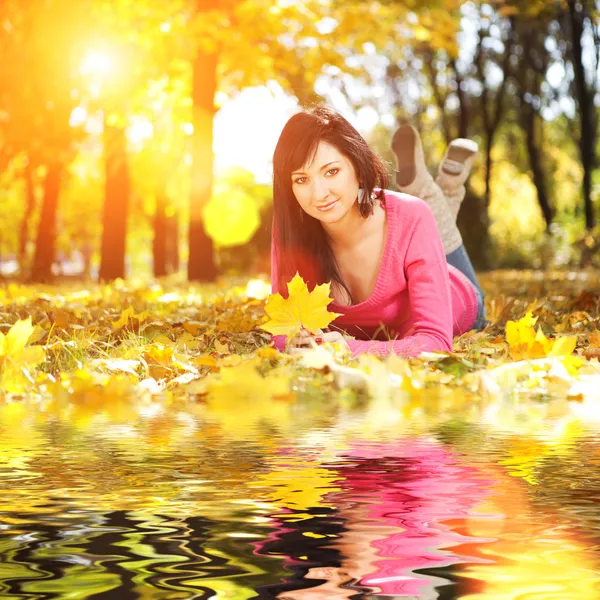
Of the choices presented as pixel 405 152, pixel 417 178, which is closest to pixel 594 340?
pixel 417 178

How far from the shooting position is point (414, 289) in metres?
4.80

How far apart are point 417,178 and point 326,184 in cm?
241

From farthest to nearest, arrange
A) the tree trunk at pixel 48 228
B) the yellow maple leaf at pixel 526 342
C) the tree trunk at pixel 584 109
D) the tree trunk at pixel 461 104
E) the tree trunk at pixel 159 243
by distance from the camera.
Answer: the tree trunk at pixel 461 104 → the tree trunk at pixel 584 109 → the tree trunk at pixel 159 243 → the tree trunk at pixel 48 228 → the yellow maple leaf at pixel 526 342

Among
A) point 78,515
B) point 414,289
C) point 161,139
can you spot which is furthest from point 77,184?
point 78,515

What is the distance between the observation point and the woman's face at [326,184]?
4602 mm

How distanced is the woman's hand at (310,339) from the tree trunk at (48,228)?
48.9 ft

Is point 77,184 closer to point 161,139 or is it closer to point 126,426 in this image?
point 161,139

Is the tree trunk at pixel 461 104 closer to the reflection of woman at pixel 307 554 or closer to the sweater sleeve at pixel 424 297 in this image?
the sweater sleeve at pixel 424 297

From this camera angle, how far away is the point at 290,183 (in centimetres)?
479

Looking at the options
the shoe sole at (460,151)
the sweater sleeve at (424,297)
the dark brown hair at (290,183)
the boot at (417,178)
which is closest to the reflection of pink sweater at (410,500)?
the sweater sleeve at (424,297)

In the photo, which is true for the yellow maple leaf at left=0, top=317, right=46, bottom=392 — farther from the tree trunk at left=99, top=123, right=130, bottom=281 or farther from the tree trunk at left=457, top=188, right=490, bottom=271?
the tree trunk at left=457, top=188, right=490, bottom=271

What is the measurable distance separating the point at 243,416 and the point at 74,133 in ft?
50.6

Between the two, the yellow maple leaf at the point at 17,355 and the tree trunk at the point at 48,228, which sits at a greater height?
the tree trunk at the point at 48,228

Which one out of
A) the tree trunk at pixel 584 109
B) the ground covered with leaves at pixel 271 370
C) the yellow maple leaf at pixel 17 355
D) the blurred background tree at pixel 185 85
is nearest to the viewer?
the ground covered with leaves at pixel 271 370
